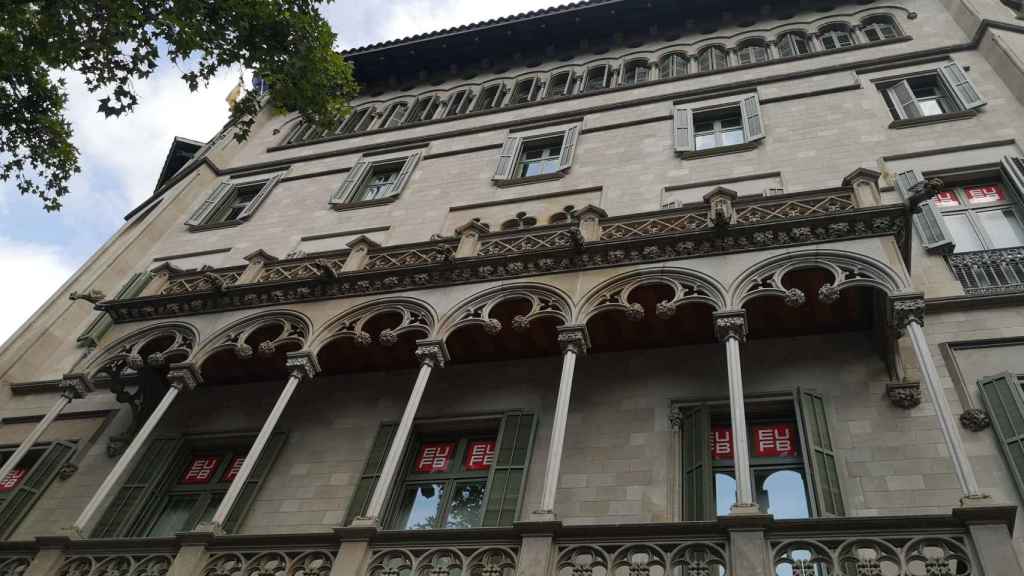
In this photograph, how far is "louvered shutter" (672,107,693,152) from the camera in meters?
15.8

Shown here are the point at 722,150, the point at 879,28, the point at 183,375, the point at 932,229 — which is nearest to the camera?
the point at 932,229

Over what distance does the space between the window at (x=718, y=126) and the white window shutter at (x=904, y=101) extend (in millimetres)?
2735

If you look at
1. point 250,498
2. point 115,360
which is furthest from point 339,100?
point 250,498

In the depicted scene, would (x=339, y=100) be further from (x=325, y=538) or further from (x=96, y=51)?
(x=325, y=538)

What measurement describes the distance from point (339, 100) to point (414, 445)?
22.9 feet

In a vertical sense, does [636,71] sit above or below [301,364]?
above

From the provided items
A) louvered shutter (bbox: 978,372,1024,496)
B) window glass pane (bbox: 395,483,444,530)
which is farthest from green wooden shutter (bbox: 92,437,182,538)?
louvered shutter (bbox: 978,372,1024,496)

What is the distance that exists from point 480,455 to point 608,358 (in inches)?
98.1

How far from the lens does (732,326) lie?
30.2ft

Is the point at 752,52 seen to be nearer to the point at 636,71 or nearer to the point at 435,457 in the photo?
the point at 636,71

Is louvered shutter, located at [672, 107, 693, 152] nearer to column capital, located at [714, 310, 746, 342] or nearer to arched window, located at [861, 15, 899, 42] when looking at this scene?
arched window, located at [861, 15, 899, 42]

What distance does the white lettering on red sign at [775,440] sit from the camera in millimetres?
9391

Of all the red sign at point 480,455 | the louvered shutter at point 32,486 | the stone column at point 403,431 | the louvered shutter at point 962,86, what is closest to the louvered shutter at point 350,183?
the louvered shutter at point 32,486

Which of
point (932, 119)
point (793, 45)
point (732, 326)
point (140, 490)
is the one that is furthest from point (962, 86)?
point (140, 490)
